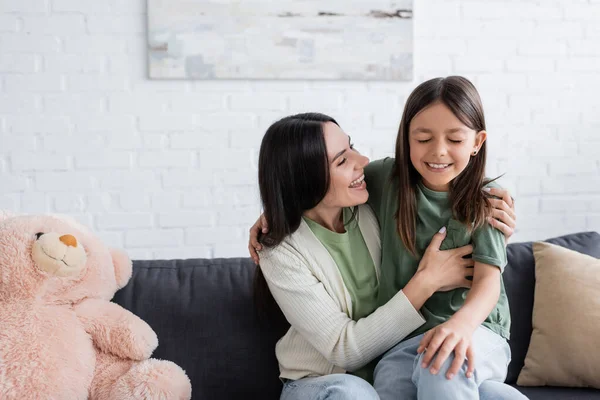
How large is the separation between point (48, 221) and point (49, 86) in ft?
3.64

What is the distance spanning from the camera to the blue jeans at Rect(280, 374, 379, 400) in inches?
53.4

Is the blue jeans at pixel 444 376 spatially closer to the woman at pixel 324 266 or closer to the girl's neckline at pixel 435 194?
the woman at pixel 324 266

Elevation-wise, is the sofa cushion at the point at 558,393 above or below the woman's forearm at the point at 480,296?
below

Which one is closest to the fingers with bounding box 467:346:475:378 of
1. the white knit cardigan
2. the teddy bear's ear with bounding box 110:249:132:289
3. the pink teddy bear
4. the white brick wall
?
the white knit cardigan

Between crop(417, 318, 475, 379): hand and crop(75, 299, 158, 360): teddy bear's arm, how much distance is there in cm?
65

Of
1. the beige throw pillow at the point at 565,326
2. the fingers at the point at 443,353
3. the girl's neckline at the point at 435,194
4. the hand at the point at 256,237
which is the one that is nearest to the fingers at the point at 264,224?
the hand at the point at 256,237

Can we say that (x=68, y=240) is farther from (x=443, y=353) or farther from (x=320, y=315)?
(x=443, y=353)

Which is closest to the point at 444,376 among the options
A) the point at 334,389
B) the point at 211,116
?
the point at 334,389

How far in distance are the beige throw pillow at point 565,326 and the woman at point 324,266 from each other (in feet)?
1.20

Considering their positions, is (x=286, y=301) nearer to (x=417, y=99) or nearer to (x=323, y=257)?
(x=323, y=257)

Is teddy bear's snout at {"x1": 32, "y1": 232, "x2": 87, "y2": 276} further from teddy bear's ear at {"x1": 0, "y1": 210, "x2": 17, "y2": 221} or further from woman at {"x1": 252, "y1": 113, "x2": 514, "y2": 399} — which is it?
woman at {"x1": 252, "y1": 113, "x2": 514, "y2": 399}

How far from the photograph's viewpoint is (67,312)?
152cm

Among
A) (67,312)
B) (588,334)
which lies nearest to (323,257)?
(67,312)

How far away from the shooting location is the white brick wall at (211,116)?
8.18 ft
